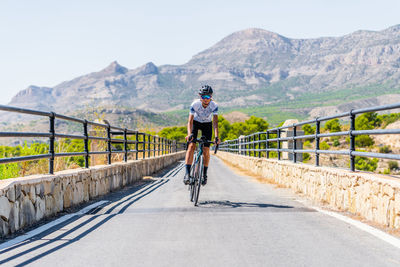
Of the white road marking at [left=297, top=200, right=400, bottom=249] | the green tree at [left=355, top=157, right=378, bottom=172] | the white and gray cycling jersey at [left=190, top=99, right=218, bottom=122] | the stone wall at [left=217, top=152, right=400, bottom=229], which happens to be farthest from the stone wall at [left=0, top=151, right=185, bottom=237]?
the green tree at [left=355, top=157, right=378, bottom=172]

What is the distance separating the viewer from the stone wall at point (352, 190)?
5168 mm

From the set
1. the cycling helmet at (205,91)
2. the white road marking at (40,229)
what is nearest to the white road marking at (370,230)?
the cycling helmet at (205,91)

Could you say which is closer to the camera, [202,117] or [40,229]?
[40,229]

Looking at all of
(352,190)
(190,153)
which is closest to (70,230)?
(190,153)

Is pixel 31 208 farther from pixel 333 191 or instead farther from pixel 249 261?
pixel 333 191

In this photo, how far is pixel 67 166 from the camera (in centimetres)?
1093

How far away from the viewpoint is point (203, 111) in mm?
8016

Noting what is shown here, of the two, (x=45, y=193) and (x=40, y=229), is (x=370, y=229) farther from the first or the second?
(x=45, y=193)

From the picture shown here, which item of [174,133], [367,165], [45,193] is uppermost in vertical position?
[174,133]

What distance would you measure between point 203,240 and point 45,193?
269 cm

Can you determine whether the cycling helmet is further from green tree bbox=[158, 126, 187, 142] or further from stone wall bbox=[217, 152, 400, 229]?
green tree bbox=[158, 126, 187, 142]

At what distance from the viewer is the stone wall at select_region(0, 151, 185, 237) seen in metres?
4.98

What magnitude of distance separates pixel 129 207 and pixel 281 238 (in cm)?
319

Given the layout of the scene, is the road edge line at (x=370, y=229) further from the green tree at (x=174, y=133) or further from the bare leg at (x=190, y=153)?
the green tree at (x=174, y=133)
